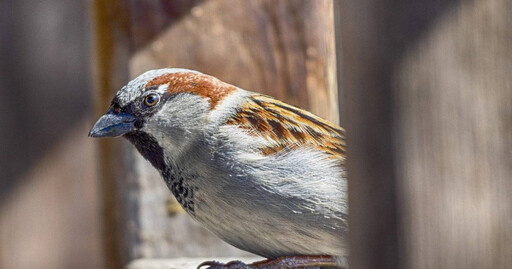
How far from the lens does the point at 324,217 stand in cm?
193

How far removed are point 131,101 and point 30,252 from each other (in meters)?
0.51

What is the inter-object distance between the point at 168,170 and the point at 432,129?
4.51ft

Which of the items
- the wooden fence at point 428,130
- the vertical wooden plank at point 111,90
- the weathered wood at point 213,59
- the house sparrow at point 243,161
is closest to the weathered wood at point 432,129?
the wooden fence at point 428,130

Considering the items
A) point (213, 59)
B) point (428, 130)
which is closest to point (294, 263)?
point (213, 59)

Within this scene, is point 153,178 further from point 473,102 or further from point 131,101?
point 473,102

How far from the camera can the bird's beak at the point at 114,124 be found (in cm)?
188

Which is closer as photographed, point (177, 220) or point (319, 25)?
point (319, 25)

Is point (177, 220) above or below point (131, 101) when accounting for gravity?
below

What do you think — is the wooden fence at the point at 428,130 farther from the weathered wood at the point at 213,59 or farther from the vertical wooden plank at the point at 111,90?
the vertical wooden plank at the point at 111,90

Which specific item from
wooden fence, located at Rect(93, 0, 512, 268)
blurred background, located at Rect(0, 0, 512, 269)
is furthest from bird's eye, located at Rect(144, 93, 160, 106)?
wooden fence, located at Rect(93, 0, 512, 268)

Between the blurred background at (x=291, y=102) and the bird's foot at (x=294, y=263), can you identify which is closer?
the blurred background at (x=291, y=102)

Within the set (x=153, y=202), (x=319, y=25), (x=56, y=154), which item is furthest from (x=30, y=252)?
(x=319, y=25)

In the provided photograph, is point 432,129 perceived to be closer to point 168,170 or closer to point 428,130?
point 428,130

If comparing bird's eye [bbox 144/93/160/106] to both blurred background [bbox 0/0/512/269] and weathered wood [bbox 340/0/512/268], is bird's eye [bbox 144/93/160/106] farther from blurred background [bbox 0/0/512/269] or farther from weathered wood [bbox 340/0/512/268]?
weathered wood [bbox 340/0/512/268]
